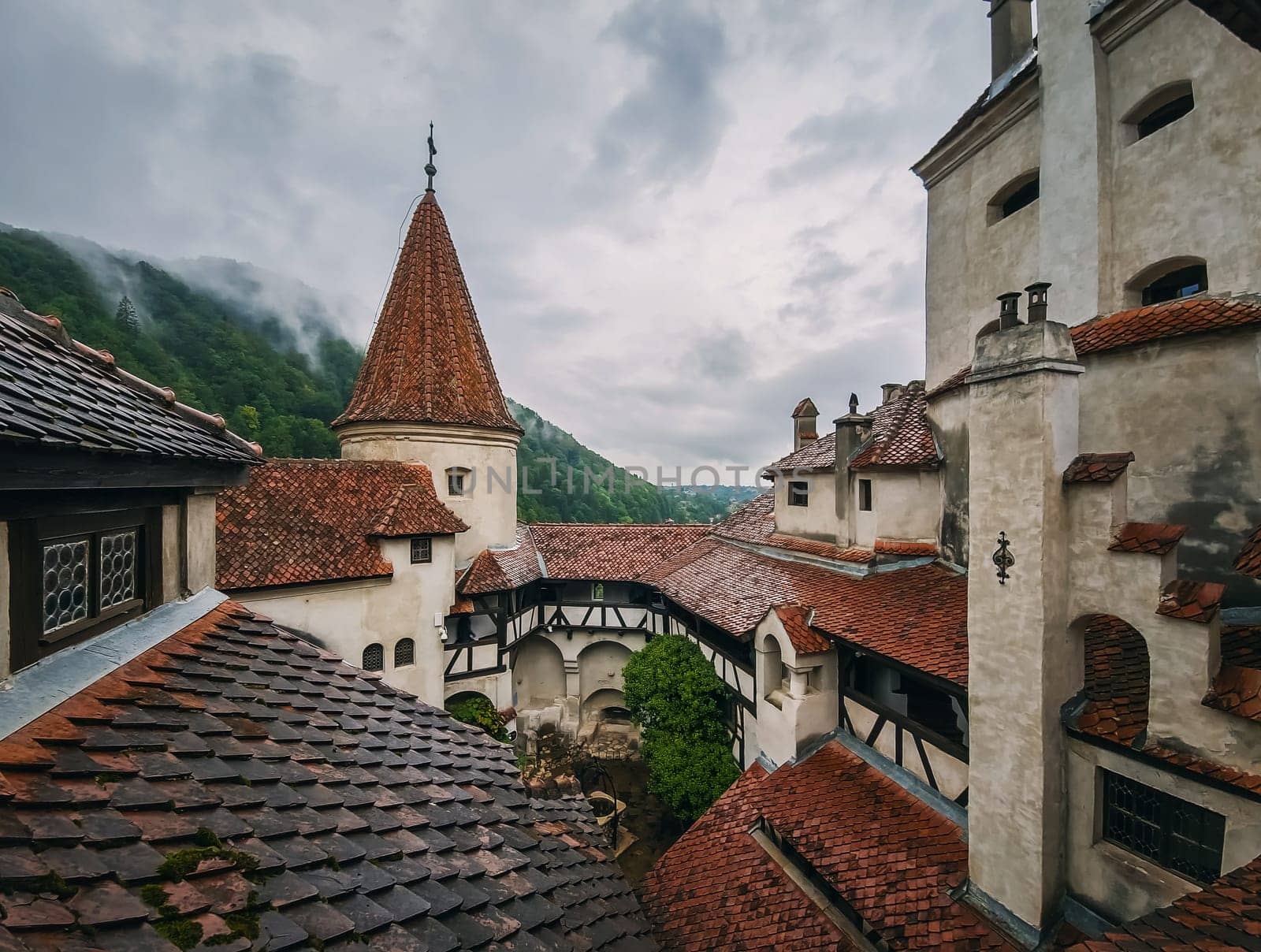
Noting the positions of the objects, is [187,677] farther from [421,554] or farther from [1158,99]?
[1158,99]

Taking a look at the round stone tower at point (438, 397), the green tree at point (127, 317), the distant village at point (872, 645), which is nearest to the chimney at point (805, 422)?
the distant village at point (872, 645)

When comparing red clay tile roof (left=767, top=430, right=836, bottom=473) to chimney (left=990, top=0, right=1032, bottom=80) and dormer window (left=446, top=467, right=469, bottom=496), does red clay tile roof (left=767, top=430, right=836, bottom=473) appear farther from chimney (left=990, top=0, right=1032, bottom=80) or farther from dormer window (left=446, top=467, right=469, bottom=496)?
dormer window (left=446, top=467, right=469, bottom=496)

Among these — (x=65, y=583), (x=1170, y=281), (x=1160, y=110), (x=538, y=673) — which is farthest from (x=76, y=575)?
(x=538, y=673)

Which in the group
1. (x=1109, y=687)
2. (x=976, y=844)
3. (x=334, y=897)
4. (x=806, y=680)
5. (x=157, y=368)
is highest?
(x=157, y=368)

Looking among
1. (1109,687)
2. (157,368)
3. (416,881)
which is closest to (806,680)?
(1109,687)

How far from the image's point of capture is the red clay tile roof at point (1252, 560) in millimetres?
4258

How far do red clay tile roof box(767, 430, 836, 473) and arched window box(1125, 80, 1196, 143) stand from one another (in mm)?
7474

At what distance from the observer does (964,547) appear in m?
9.79

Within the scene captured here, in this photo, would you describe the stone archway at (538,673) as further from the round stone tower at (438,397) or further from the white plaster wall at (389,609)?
the white plaster wall at (389,609)

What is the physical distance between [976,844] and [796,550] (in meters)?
8.48

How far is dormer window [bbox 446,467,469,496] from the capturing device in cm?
1631

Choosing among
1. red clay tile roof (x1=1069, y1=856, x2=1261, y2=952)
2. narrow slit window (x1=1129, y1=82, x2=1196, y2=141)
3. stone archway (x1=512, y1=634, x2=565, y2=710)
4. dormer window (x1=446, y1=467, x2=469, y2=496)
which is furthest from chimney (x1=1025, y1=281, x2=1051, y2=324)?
stone archway (x1=512, y1=634, x2=565, y2=710)

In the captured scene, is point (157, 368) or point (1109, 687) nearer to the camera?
point (1109, 687)

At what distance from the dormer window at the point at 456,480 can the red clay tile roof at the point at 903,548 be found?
11567 millimetres
